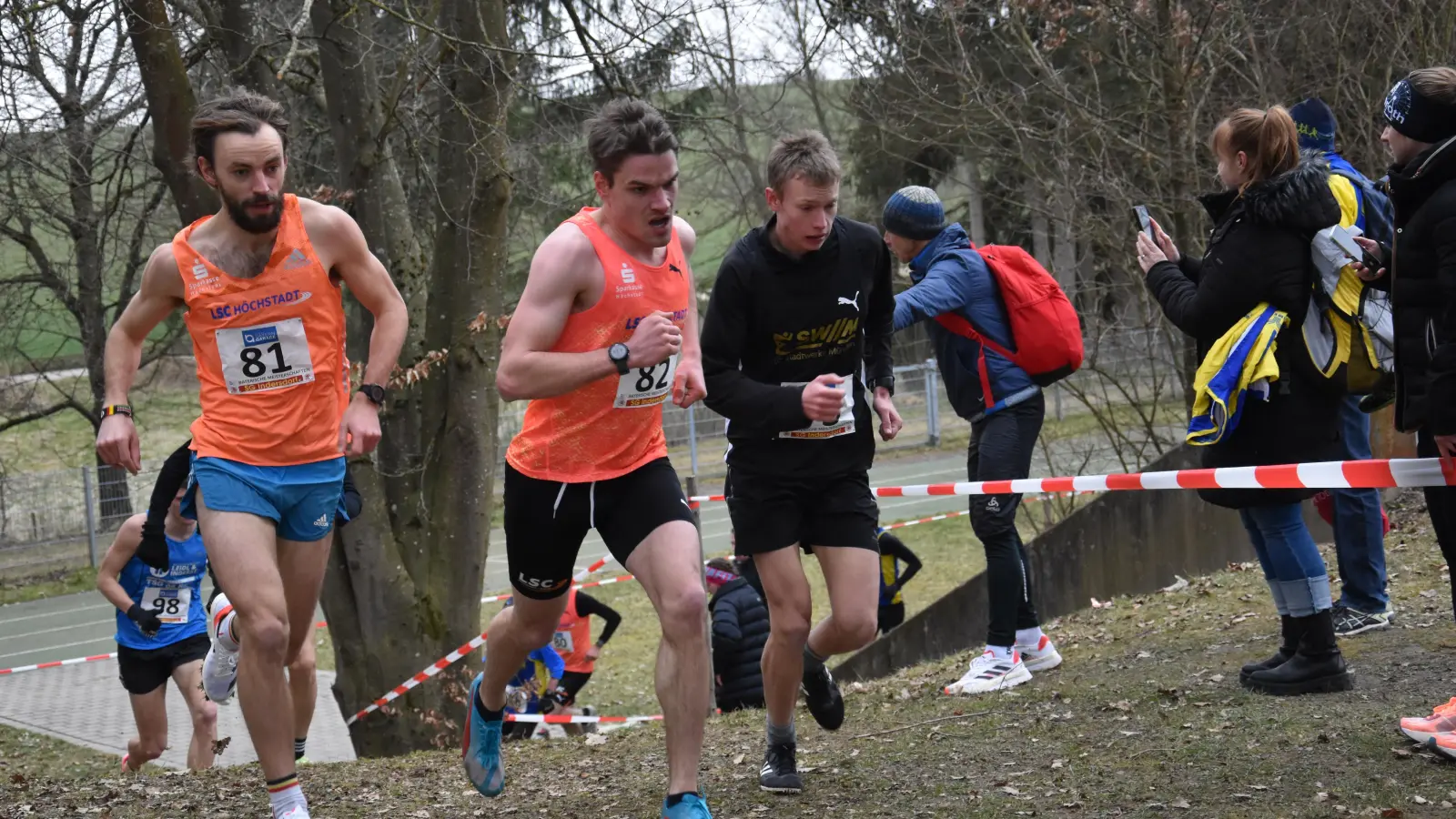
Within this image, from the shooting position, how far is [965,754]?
546 cm

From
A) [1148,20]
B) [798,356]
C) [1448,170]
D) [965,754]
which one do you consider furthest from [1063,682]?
[1148,20]

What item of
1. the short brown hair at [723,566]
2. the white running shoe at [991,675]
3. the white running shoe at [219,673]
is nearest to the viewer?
the white running shoe at [219,673]

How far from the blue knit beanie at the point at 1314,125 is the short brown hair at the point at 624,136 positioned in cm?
306

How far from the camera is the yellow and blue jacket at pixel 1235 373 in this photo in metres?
5.29

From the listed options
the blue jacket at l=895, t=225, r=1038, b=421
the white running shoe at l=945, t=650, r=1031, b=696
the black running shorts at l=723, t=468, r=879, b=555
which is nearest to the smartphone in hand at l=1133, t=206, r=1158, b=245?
the blue jacket at l=895, t=225, r=1038, b=421

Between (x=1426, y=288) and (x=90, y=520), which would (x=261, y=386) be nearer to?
(x=1426, y=288)

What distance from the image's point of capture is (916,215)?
6.73 metres

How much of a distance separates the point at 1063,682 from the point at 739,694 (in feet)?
7.98

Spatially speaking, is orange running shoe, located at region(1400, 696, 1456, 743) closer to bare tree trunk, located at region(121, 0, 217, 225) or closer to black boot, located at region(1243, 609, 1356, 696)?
black boot, located at region(1243, 609, 1356, 696)

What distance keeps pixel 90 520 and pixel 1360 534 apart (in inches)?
871

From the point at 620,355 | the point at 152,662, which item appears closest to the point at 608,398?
the point at 620,355

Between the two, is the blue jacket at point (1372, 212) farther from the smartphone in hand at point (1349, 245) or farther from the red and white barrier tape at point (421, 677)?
the red and white barrier tape at point (421, 677)

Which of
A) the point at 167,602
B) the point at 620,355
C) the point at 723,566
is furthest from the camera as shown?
the point at 723,566

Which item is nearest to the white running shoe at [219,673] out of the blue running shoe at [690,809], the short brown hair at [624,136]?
the blue running shoe at [690,809]
